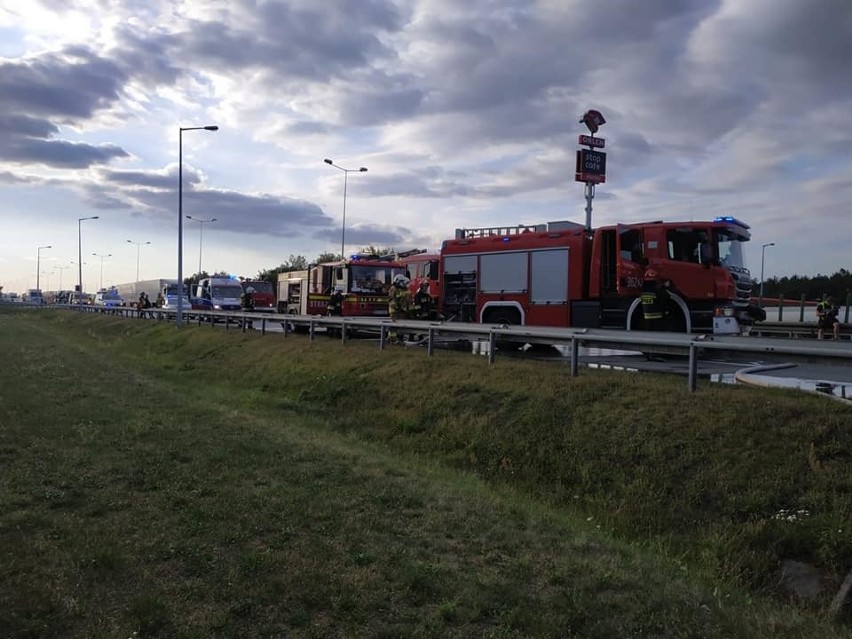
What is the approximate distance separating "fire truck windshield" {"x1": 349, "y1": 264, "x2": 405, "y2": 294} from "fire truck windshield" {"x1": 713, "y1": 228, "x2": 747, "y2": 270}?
13.0 meters

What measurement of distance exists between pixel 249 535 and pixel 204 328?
22.7 m

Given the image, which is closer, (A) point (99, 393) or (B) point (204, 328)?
(A) point (99, 393)

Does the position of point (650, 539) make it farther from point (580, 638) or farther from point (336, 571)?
point (336, 571)

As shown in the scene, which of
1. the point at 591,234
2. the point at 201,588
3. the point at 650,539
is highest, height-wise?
the point at 591,234

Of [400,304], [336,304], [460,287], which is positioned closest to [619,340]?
[400,304]

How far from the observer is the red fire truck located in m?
13.2

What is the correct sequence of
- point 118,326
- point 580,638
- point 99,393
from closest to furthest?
point 580,638, point 99,393, point 118,326

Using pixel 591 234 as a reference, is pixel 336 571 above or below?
below

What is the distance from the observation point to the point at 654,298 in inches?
505

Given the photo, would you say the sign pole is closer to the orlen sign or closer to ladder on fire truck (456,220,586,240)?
the orlen sign

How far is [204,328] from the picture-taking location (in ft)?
86.5

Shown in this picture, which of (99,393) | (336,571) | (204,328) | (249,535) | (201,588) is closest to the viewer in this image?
(201,588)

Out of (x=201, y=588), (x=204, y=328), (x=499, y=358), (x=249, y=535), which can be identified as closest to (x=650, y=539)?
(x=249, y=535)

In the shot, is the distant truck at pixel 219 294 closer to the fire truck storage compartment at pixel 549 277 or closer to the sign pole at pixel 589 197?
the sign pole at pixel 589 197
